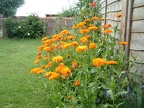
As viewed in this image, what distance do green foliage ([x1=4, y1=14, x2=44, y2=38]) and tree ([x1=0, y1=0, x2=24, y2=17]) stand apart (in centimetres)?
803

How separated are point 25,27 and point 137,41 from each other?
9.13 metres

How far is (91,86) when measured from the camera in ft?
6.33

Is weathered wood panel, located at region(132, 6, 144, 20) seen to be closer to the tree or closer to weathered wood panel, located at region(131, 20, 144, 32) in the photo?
weathered wood panel, located at region(131, 20, 144, 32)

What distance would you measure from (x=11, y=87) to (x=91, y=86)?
2.06 m

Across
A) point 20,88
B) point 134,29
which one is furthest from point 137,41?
point 20,88

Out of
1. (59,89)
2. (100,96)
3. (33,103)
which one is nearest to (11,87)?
(33,103)

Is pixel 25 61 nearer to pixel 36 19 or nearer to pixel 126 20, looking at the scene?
pixel 126 20

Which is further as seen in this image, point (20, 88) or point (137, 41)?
point (20, 88)

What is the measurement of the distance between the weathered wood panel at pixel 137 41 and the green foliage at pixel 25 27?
8.87 meters

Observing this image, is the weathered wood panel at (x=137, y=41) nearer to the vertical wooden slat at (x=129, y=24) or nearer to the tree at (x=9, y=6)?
the vertical wooden slat at (x=129, y=24)

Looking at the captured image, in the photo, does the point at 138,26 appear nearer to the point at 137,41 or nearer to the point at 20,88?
the point at 137,41

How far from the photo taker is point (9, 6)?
19.2 meters

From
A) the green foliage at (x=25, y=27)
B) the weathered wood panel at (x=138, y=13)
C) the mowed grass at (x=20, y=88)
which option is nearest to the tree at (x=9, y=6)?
the green foliage at (x=25, y=27)

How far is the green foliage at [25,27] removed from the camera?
10.9m
